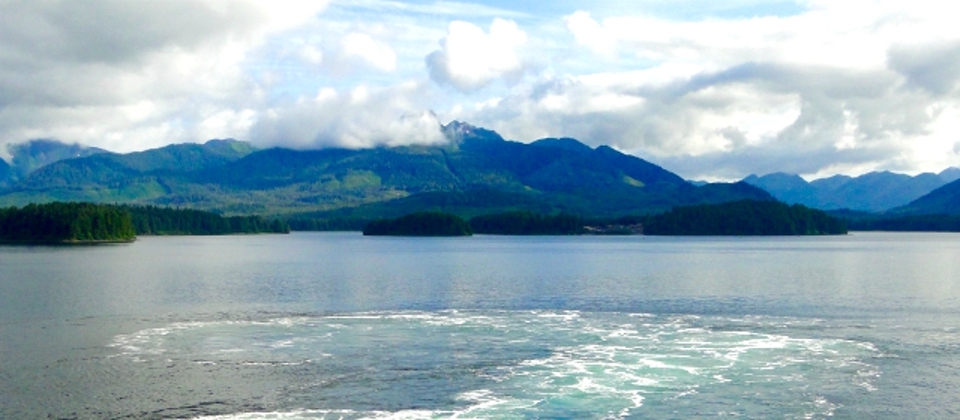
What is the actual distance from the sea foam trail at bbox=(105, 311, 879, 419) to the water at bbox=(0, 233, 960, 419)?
130 mm

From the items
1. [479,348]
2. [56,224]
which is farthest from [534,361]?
[56,224]

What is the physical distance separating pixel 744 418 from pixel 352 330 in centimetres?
2451

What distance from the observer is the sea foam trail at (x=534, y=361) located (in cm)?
3036

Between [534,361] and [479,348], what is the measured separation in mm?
4104

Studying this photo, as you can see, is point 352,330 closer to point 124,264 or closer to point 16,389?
point 16,389

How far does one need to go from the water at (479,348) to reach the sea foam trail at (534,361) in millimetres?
130

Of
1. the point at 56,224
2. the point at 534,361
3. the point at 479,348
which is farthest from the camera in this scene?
the point at 56,224

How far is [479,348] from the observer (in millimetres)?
41562

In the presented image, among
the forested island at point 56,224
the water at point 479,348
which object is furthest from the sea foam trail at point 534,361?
the forested island at point 56,224

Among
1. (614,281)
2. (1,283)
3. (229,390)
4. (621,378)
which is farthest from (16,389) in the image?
(614,281)

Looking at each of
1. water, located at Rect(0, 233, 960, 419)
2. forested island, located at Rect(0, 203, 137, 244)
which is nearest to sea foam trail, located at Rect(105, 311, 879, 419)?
water, located at Rect(0, 233, 960, 419)

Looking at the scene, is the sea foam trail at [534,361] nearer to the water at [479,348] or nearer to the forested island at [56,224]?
the water at [479,348]

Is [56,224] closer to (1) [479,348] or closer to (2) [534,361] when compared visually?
(1) [479,348]

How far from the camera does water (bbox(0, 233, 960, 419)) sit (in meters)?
30.6
